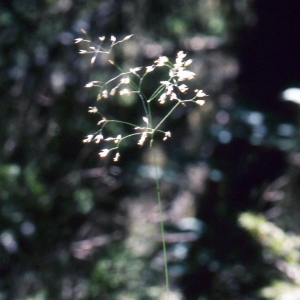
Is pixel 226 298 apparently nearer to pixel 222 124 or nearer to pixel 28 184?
pixel 222 124

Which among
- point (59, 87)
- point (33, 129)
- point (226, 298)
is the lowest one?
point (226, 298)

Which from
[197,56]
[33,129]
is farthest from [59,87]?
[197,56]

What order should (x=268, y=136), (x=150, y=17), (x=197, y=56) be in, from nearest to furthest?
(x=268, y=136), (x=150, y=17), (x=197, y=56)

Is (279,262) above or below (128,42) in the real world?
below

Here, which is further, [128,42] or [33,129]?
[128,42]

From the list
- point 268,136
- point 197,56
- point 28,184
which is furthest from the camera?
point 197,56

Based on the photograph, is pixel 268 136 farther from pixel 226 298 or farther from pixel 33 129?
pixel 33 129
